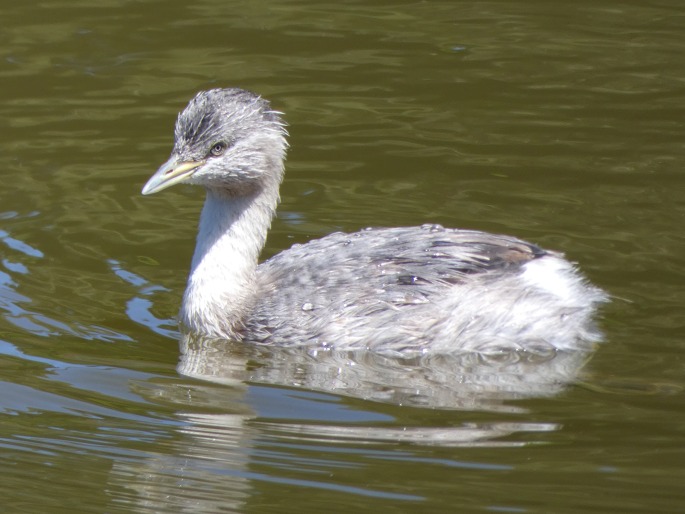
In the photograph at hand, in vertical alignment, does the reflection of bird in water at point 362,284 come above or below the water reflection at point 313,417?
above

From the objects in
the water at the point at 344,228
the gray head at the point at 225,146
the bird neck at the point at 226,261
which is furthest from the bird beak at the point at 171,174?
the water at the point at 344,228

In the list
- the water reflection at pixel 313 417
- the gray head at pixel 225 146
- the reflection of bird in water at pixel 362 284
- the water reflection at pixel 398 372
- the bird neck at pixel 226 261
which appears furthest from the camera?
the bird neck at pixel 226 261

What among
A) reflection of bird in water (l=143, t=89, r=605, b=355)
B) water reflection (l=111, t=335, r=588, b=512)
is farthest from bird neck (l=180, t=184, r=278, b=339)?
water reflection (l=111, t=335, r=588, b=512)

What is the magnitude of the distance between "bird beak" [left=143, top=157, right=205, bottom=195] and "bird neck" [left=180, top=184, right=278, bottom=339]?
0.43 meters

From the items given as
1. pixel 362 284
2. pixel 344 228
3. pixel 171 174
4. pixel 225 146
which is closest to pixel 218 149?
pixel 225 146

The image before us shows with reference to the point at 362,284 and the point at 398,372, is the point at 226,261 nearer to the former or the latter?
the point at 362,284

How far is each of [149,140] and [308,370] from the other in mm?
3860

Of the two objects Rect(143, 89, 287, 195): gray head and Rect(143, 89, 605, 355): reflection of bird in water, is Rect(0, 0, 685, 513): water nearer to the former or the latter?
Rect(143, 89, 605, 355): reflection of bird in water

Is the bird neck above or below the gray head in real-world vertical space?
below

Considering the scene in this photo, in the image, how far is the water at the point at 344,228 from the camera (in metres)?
5.55

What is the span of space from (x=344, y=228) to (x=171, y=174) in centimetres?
185

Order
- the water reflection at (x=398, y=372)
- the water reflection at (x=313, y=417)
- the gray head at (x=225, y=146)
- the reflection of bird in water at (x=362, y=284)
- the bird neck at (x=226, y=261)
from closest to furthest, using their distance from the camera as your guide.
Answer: the water reflection at (x=313, y=417) < the water reflection at (x=398, y=372) < the reflection of bird in water at (x=362, y=284) < the gray head at (x=225, y=146) < the bird neck at (x=226, y=261)

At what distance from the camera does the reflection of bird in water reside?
7.23 metres

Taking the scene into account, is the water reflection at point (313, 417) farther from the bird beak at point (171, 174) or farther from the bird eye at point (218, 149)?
the bird eye at point (218, 149)
